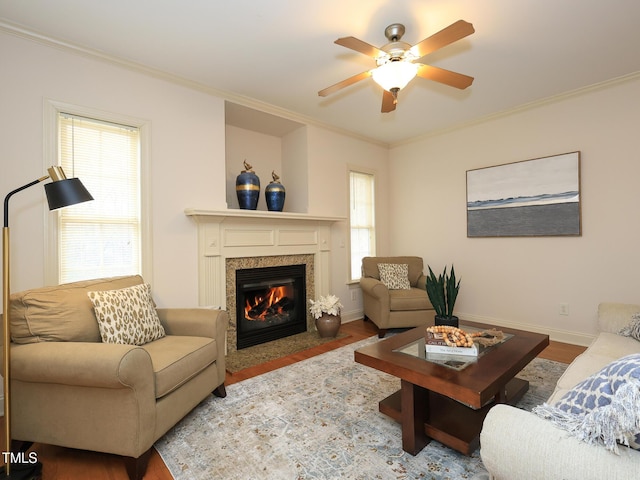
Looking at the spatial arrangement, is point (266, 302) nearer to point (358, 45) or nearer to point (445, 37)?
point (358, 45)

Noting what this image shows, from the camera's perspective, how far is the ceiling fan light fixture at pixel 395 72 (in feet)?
6.62

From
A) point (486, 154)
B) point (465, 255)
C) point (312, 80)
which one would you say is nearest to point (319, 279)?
point (465, 255)

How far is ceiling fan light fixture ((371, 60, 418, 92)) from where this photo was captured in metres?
2.02

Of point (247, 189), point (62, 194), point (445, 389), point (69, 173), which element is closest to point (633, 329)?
point (445, 389)

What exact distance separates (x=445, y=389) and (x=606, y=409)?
71 cm

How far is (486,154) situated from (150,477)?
170 inches

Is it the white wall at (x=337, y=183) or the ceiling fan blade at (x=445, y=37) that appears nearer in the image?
the ceiling fan blade at (x=445, y=37)

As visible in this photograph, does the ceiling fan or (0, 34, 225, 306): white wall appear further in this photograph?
(0, 34, 225, 306): white wall

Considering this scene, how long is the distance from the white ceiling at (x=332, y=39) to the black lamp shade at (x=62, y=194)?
1240 millimetres

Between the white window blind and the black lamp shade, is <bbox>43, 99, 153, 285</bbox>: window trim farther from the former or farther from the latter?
the black lamp shade

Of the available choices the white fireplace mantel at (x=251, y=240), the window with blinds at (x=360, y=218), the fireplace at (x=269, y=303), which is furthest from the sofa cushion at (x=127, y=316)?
the window with blinds at (x=360, y=218)

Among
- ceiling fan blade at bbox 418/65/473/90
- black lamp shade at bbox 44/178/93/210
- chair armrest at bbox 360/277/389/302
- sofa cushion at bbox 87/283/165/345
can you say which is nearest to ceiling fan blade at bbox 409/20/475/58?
ceiling fan blade at bbox 418/65/473/90

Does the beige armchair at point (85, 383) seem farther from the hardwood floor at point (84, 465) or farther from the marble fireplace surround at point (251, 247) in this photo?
the marble fireplace surround at point (251, 247)

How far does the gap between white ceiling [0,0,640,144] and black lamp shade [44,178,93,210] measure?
48.8 inches
